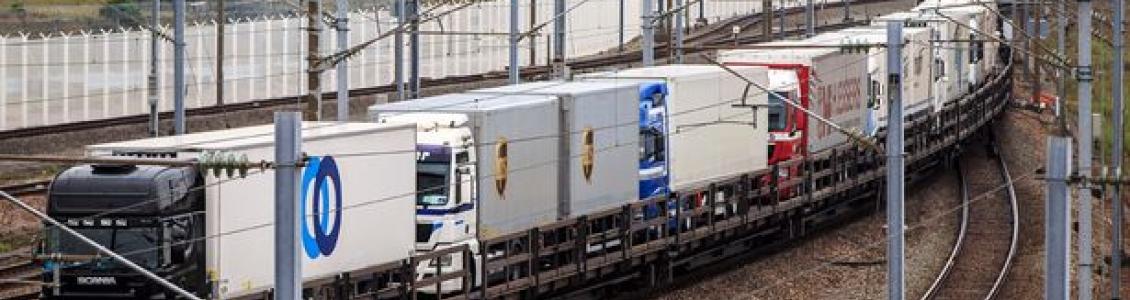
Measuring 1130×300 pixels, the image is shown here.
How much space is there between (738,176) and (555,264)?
841cm

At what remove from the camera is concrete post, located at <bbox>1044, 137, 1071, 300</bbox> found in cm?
1706

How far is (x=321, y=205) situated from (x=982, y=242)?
2046cm

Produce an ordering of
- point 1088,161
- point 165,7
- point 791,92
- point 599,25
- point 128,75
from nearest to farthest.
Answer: point 1088,161, point 791,92, point 128,75, point 165,7, point 599,25

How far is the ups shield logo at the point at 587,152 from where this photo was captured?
3144 centimetres

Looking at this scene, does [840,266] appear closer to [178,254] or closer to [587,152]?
[587,152]

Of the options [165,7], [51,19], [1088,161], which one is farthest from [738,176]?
[165,7]

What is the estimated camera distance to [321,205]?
77.8ft

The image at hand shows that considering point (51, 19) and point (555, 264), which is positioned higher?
point (51, 19)

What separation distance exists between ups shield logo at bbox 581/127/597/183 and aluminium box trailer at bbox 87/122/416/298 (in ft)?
18.6

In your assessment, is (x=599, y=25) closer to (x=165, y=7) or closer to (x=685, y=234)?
(x=165, y=7)

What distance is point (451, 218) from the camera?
89.6ft

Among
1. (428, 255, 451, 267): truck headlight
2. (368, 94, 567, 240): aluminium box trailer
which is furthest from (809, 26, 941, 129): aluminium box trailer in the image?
(428, 255, 451, 267): truck headlight

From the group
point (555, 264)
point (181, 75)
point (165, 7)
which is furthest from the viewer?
point (165, 7)

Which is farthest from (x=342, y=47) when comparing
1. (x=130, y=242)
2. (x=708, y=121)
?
(x=708, y=121)
